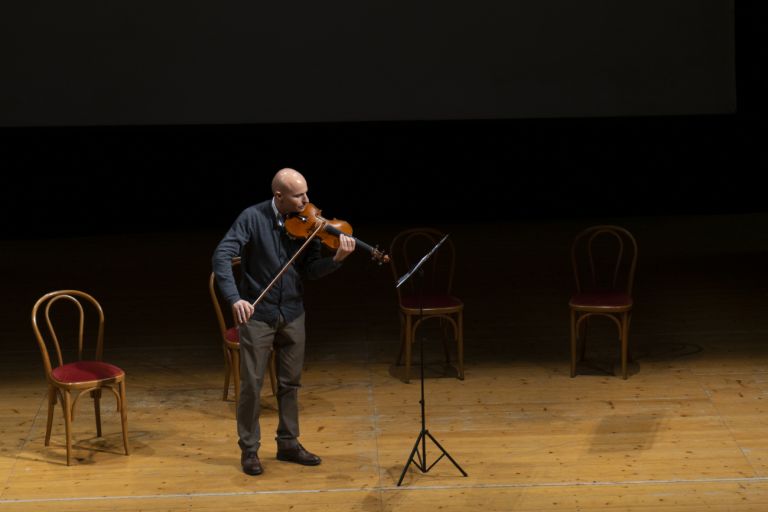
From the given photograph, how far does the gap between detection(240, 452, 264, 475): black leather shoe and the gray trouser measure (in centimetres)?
3

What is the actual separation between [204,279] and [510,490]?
4.24 meters

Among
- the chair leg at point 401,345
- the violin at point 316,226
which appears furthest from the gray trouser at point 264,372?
the chair leg at point 401,345

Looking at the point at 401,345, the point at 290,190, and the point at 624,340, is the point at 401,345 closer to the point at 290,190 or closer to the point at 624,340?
the point at 624,340

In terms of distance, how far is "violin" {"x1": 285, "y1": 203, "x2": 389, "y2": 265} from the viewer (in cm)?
482

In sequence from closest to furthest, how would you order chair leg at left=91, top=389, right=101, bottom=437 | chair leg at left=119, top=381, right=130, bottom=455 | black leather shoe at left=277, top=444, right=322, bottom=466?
black leather shoe at left=277, top=444, right=322, bottom=466, chair leg at left=119, top=381, right=130, bottom=455, chair leg at left=91, top=389, right=101, bottom=437

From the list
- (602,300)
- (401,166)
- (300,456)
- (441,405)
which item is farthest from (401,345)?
(401,166)

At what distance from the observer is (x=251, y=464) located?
516cm

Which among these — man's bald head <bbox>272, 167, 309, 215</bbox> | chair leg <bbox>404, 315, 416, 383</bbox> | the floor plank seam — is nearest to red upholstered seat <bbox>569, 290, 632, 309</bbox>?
chair leg <bbox>404, 315, 416, 383</bbox>

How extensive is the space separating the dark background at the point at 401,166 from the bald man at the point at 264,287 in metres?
4.96

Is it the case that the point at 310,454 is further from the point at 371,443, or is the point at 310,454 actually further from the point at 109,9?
the point at 109,9

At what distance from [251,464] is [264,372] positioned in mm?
415

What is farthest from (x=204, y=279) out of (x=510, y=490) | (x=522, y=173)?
(x=510, y=490)

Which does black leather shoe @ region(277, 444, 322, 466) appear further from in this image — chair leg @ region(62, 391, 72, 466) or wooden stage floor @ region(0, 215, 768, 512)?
chair leg @ region(62, 391, 72, 466)

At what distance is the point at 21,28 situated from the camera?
364 inches
